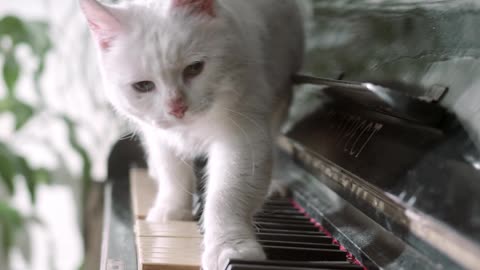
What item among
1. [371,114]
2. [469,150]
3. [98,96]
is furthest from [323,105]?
[98,96]

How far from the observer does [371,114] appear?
111 cm

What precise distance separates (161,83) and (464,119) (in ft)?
1.82

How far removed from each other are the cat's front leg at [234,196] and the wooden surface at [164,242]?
0.12 feet

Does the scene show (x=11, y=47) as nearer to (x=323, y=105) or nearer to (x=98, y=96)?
(x=98, y=96)

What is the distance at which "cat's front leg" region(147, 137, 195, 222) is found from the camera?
1387mm

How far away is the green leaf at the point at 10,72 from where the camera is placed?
2084mm

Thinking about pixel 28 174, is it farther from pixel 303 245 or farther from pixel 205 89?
pixel 303 245

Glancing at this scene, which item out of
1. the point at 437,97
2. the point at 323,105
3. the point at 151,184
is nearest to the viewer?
the point at 437,97

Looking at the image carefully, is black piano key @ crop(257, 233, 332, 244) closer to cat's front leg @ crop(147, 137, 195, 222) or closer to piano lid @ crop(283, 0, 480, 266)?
piano lid @ crop(283, 0, 480, 266)

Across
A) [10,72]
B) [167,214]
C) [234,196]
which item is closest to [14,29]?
[10,72]

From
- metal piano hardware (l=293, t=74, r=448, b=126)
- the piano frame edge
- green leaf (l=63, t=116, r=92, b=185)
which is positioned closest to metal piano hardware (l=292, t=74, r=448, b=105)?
metal piano hardware (l=293, t=74, r=448, b=126)

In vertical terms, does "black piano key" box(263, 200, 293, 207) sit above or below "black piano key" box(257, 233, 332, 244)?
above

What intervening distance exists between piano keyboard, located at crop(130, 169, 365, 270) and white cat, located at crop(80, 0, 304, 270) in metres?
0.04

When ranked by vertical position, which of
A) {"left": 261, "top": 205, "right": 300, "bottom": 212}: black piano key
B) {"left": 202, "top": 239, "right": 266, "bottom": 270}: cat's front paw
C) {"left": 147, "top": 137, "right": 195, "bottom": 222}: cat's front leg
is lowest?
{"left": 202, "top": 239, "right": 266, "bottom": 270}: cat's front paw
